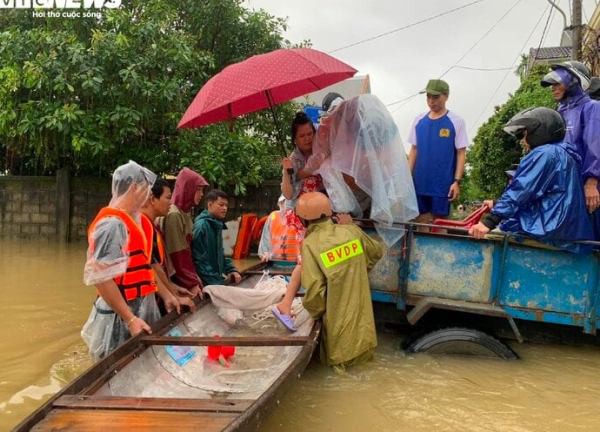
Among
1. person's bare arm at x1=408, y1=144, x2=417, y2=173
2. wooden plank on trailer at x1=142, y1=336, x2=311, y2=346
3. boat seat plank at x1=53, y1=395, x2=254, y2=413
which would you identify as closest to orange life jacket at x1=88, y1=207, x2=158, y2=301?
wooden plank on trailer at x1=142, y1=336, x2=311, y2=346

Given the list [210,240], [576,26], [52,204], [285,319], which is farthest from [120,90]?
[576,26]

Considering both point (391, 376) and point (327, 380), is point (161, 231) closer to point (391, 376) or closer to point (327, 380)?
point (327, 380)

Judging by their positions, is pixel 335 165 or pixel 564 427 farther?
pixel 335 165

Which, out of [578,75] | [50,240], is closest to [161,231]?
[578,75]

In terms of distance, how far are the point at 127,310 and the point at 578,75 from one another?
3.80 metres

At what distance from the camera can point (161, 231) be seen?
4.35 meters

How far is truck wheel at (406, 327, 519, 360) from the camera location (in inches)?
169

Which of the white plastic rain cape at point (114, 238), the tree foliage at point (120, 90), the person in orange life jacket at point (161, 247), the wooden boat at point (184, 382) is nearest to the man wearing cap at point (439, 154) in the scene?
the wooden boat at point (184, 382)

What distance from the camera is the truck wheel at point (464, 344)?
169 inches

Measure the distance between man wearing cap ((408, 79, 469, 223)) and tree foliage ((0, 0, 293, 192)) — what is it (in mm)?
4938

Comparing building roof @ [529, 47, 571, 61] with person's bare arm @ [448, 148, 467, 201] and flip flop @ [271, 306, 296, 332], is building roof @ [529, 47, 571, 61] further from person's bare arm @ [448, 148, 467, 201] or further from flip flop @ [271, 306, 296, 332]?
flip flop @ [271, 306, 296, 332]

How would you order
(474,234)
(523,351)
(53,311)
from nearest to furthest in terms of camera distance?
(474,234) → (523,351) → (53,311)

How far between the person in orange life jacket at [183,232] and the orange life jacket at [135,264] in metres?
0.82

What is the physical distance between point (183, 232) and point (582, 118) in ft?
10.8
